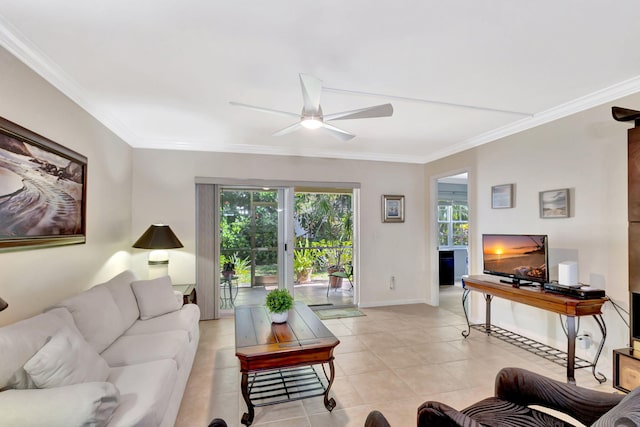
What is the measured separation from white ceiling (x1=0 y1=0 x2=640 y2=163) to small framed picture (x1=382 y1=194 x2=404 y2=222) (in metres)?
1.99

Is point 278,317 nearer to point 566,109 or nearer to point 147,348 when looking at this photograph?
point 147,348

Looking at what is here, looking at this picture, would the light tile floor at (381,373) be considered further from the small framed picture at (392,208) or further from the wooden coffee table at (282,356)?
the small framed picture at (392,208)

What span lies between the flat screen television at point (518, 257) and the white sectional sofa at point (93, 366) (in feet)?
10.8

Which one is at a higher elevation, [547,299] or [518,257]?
[518,257]

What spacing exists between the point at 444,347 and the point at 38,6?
4287 mm

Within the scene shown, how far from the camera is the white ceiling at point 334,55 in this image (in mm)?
1816

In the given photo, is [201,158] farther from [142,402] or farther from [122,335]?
[142,402]

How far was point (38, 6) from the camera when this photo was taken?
1.77 metres

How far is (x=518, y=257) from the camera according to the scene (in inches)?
134

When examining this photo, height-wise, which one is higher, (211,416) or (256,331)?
(256,331)

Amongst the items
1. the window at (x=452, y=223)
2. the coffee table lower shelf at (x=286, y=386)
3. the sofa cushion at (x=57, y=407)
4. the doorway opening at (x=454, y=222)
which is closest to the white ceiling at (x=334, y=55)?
the sofa cushion at (x=57, y=407)

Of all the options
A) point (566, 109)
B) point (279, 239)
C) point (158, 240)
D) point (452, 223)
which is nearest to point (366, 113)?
point (566, 109)

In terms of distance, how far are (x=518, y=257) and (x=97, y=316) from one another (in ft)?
12.7

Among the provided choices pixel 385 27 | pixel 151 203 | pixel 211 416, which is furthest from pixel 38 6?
pixel 151 203
